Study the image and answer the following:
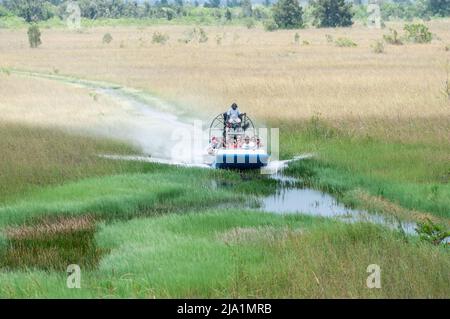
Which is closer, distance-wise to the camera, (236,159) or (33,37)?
(236,159)

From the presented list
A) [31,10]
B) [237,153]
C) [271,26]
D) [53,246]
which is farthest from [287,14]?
[53,246]

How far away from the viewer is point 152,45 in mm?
70250

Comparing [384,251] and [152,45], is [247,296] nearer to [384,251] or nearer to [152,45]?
[384,251]

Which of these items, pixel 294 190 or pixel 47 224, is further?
pixel 294 190

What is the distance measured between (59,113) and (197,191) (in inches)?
578

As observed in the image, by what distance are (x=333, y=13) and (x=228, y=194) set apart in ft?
275

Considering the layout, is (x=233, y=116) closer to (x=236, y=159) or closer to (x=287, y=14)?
(x=236, y=159)

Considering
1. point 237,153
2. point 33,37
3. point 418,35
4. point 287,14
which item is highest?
point 237,153

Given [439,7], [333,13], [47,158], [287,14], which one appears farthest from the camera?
[439,7]

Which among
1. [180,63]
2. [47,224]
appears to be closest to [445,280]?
[47,224]

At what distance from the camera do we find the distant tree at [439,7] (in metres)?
114

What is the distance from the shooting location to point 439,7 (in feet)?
382

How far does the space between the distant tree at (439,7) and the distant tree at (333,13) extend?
23179 mm
